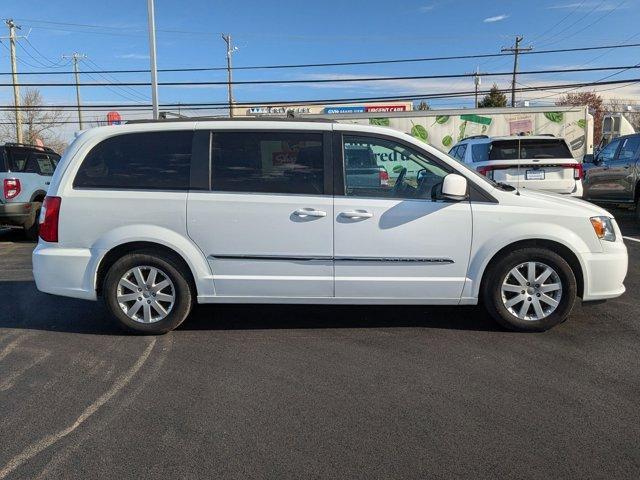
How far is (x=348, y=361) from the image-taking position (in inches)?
168

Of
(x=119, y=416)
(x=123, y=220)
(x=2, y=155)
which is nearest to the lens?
(x=119, y=416)

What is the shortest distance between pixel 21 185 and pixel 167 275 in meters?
7.05

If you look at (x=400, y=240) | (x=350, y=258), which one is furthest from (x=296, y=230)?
(x=400, y=240)

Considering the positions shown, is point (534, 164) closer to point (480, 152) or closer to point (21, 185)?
point (480, 152)

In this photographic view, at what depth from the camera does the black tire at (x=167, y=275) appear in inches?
189

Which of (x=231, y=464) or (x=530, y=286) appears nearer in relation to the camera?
(x=231, y=464)

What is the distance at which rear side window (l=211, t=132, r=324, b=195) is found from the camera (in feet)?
15.6

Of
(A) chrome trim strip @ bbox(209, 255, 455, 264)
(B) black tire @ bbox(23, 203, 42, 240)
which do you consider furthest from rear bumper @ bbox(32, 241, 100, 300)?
(B) black tire @ bbox(23, 203, 42, 240)

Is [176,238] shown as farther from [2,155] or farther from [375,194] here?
[2,155]

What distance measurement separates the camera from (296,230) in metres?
4.68

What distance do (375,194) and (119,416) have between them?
103 inches

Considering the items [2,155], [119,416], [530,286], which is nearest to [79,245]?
[119,416]

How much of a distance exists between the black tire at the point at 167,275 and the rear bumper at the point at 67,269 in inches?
5.8

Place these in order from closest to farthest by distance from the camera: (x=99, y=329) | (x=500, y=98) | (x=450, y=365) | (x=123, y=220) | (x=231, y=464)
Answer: (x=231, y=464), (x=450, y=365), (x=123, y=220), (x=99, y=329), (x=500, y=98)
